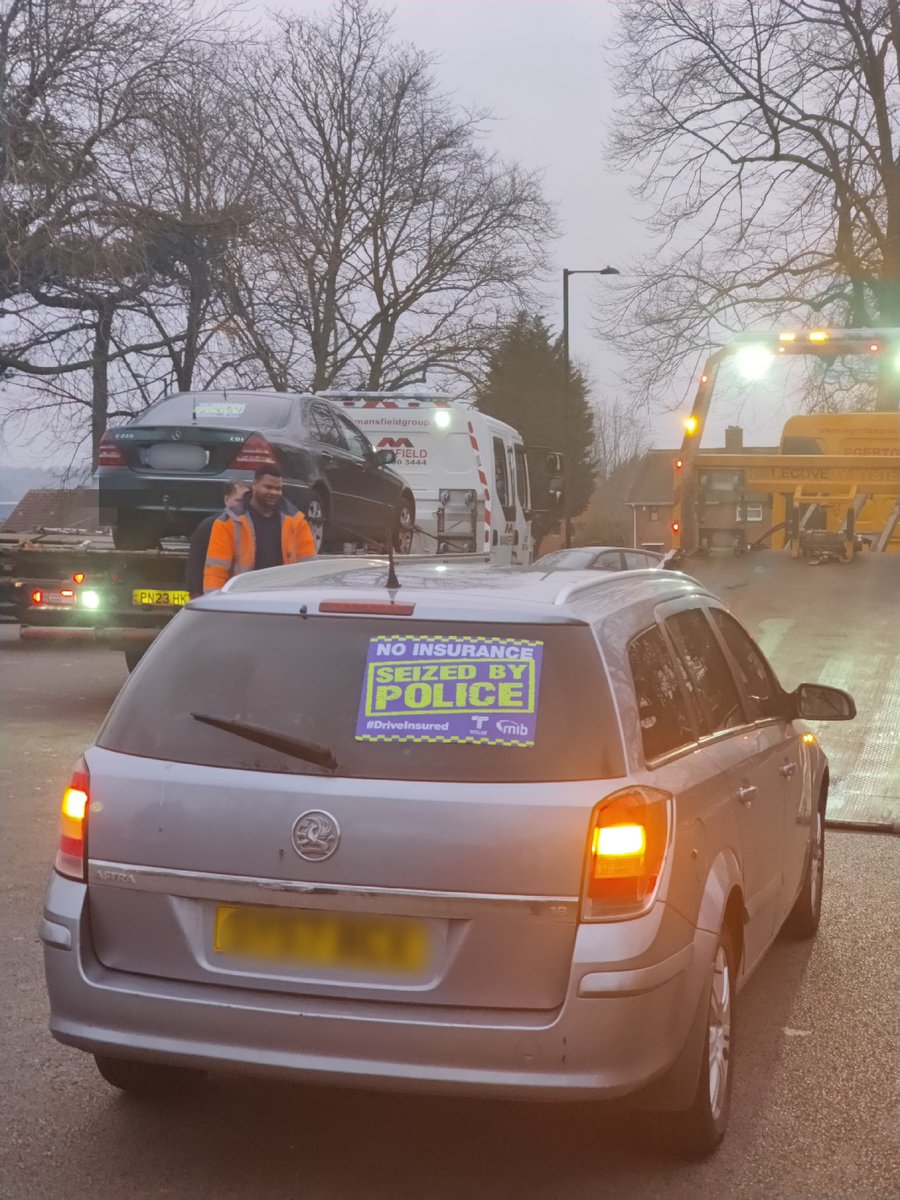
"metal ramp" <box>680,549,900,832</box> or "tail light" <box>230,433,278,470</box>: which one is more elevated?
"tail light" <box>230,433,278,470</box>

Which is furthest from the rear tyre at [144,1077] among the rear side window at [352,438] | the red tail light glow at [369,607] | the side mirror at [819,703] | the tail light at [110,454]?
the rear side window at [352,438]

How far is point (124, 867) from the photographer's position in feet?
12.6

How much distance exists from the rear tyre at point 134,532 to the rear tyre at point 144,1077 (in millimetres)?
9070

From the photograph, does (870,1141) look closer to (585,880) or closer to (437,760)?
(585,880)

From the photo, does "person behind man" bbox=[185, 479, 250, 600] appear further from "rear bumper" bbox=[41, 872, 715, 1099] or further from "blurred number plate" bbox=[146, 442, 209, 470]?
"rear bumper" bbox=[41, 872, 715, 1099]

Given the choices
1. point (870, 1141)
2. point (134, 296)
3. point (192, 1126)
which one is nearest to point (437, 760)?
point (192, 1126)

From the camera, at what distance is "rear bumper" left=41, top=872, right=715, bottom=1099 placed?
3602 millimetres

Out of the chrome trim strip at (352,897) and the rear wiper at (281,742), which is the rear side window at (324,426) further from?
the chrome trim strip at (352,897)

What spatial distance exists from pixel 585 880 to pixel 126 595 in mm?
9645

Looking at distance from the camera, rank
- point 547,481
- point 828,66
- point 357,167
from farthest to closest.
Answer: point 357,167 < point 828,66 < point 547,481

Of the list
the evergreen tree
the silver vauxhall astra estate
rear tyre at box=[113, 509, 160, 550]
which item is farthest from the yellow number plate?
the evergreen tree

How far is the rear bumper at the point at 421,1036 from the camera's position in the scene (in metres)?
3.60

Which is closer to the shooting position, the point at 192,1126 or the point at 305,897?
the point at 305,897

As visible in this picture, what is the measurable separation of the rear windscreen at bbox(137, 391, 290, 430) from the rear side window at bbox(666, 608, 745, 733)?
8.46 metres
